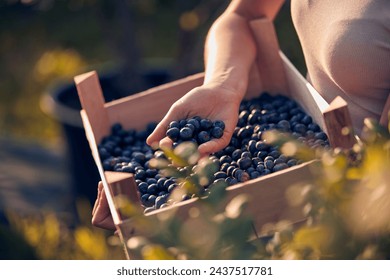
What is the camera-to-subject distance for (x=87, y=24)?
555 cm

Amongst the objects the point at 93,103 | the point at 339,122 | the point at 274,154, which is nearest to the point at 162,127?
the point at 274,154

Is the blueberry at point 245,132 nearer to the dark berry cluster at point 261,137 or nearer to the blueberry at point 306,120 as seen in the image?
the dark berry cluster at point 261,137

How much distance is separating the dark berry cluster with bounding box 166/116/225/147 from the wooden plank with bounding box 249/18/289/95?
0.39 metres

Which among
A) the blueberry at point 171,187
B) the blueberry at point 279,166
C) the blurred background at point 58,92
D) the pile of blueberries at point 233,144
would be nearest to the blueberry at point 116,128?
the pile of blueberries at point 233,144

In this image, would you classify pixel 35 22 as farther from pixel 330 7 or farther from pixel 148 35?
pixel 330 7

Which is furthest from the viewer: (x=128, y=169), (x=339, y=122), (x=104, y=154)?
(x=104, y=154)

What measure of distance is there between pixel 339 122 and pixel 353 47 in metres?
0.29

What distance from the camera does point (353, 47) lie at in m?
1.36

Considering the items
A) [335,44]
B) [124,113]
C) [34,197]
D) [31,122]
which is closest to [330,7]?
[335,44]

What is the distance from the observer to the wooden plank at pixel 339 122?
110cm

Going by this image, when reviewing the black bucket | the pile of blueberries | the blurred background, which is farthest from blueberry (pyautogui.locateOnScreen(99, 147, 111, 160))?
the black bucket

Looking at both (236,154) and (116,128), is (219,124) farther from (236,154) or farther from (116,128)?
(116,128)

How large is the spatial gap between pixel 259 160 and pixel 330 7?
34cm

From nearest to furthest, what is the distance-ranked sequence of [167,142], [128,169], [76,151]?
[167,142] < [128,169] < [76,151]
